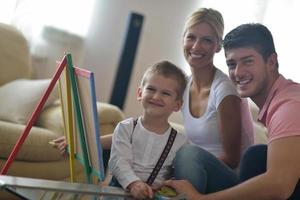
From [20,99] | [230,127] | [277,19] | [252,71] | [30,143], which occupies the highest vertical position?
[277,19]

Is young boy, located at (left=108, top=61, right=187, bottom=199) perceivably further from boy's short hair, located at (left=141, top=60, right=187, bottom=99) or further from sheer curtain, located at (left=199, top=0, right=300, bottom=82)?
sheer curtain, located at (left=199, top=0, right=300, bottom=82)

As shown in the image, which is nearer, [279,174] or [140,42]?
[279,174]

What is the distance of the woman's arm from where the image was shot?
1692 mm

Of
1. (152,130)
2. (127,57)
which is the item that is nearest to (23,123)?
(127,57)

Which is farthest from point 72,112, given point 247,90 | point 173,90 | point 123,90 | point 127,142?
point 123,90

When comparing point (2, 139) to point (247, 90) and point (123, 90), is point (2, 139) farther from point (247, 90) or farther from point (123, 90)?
point (247, 90)

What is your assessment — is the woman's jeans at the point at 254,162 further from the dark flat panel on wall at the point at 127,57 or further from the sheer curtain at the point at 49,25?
the sheer curtain at the point at 49,25

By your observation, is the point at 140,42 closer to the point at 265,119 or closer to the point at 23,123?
the point at 23,123

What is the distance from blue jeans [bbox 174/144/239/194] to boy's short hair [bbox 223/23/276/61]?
1.19 ft

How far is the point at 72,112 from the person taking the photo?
1.45 metres

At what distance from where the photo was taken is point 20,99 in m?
2.47

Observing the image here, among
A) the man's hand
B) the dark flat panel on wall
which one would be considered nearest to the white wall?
the dark flat panel on wall

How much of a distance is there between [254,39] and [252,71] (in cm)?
10

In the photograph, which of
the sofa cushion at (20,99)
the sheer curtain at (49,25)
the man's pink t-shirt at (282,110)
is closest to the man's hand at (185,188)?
the man's pink t-shirt at (282,110)
